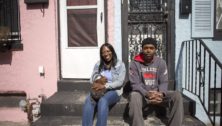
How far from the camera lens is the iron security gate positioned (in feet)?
16.9

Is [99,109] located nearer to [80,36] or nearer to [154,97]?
[154,97]

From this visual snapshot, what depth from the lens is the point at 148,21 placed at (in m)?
5.14

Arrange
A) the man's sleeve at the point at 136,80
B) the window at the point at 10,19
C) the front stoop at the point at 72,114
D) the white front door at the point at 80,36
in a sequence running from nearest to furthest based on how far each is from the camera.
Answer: the man's sleeve at the point at 136,80 → the front stoop at the point at 72,114 → the white front door at the point at 80,36 → the window at the point at 10,19

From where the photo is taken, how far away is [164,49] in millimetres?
5168

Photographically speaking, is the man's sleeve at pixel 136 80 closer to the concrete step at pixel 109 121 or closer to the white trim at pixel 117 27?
the concrete step at pixel 109 121

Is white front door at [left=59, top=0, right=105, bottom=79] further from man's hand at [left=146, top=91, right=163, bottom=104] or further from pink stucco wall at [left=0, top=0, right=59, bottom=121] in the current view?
man's hand at [left=146, top=91, right=163, bottom=104]

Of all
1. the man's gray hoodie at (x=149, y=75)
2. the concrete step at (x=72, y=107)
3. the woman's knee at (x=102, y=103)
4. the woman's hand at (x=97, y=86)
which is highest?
the man's gray hoodie at (x=149, y=75)

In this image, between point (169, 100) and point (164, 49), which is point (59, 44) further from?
point (169, 100)

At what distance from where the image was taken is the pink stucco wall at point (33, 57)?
210 inches

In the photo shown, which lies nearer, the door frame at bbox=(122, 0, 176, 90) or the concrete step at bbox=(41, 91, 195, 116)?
the concrete step at bbox=(41, 91, 195, 116)

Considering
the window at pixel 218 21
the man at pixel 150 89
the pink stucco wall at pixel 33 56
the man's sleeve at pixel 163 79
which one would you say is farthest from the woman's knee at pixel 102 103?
the window at pixel 218 21

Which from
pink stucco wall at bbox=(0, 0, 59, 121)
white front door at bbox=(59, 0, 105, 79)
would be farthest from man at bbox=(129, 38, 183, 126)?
pink stucco wall at bbox=(0, 0, 59, 121)

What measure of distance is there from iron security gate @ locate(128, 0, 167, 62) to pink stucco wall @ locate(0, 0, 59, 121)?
136 cm

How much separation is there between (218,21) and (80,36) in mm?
2385
